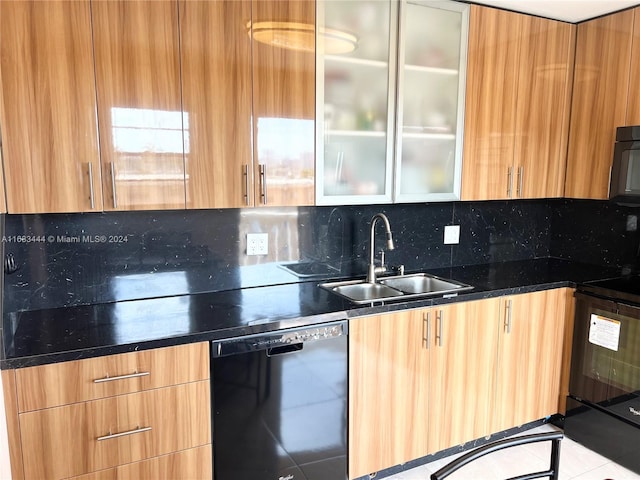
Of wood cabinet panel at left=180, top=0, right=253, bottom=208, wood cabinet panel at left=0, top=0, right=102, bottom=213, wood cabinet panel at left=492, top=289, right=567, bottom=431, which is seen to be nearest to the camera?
wood cabinet panel at left=0, top=0, right=102, bottom=213

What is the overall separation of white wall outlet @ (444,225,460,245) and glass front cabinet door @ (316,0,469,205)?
39cm

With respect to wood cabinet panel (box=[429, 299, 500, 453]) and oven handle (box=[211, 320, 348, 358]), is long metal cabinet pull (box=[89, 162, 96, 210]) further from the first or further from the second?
wood cabinet panel (box=[429, 299, 500, 453])

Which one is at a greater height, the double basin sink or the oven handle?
the double basin sink

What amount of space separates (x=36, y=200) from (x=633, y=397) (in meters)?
2.85

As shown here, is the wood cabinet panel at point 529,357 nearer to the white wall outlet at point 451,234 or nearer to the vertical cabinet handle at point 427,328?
the vertical cabinet handle at point 427,328

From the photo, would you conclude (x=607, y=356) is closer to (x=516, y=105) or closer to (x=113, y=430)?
(x=516, y=105)

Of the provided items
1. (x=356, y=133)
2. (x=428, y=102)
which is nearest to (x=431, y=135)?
(x=428, y=102)

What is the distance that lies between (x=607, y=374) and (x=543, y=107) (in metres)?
1.54

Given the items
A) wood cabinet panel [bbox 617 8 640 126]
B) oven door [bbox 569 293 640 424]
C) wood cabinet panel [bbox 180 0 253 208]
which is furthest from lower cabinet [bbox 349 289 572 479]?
wood cabinet panel [bbox 617 8 640 126]

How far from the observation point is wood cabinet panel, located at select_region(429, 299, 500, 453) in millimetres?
2236

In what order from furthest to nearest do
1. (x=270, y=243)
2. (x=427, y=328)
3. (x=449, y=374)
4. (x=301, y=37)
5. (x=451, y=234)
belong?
(x=451, y=234), (x=270, y=243), (x=449, y=374), (x=427, y=328), (x=301, y=37)

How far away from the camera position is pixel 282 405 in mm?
1867

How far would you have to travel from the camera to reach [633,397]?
2.29 m

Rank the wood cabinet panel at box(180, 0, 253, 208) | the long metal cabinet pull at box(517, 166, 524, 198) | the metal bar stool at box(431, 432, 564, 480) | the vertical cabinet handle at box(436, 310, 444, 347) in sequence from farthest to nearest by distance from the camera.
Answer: the long metal cabinet pull at box(517, 166, 524, 198) → the vertical cabinet handle at box(436, 310, 444, 347) → the wood cabinet panel at box(180, 0, 253, 208) → the metal bar stool at box(431, 432, 564, 480)
